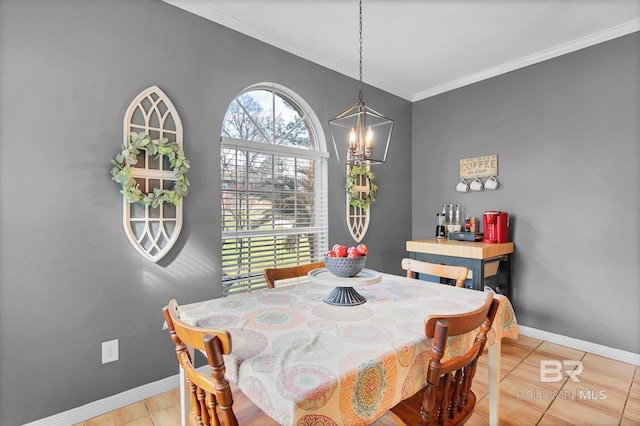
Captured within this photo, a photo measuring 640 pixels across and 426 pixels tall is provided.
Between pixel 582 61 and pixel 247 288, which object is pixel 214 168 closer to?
pixel 247 288

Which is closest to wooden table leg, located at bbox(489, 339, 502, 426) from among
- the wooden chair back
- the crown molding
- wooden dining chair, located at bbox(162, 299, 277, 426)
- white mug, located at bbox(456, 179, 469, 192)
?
wooden dining chair, located at bbox(162, 299, 277, 426)

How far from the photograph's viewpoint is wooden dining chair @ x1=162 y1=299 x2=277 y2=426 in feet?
→ 2.88

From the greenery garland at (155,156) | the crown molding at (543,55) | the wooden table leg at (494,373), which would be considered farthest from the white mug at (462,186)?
the greenery garland at (155,156)

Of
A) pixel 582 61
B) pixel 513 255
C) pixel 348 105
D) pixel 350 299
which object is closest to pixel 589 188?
pixel 513 255

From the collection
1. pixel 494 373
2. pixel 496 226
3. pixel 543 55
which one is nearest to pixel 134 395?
pixel 494 373

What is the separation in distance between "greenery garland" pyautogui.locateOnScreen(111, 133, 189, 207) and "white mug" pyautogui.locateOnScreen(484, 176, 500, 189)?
113 inches

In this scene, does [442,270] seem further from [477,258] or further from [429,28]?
[429,28]

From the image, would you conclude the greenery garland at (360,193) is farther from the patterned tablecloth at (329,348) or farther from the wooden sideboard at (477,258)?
the patterned tablecloth at (329,348)

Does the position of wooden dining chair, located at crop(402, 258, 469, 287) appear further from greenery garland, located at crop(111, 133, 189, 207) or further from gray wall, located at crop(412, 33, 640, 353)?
greenery garland, located at crop(111, 133, 189, 207)

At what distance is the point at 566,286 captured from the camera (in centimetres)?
293

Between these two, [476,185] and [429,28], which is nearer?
[429,28]

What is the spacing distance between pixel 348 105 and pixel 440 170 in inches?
53.4

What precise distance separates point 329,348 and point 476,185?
2988 mm

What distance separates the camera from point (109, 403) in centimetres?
196
